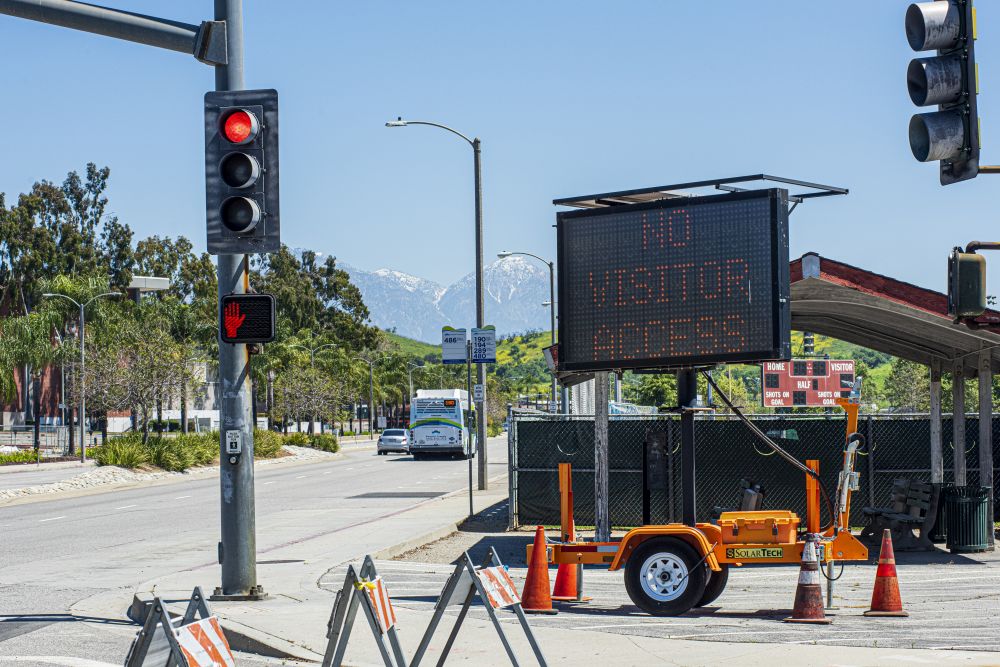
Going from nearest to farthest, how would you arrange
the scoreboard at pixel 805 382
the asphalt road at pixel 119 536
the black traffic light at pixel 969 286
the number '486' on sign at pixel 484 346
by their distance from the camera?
1. the black traffic light at pixel 969 286
2. the asphalt road at pixel 119 536
3. the number '486' on sign at pixel 484 346
4. the scoreboard at pixel 805 382

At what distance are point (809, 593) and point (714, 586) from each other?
1450 millimetres

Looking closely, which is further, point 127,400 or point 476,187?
point 127,400

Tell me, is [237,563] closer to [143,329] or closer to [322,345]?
[143,329]

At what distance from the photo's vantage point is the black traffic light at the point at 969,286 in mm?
7492

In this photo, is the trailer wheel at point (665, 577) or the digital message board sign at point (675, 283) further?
the digital message board sign at point (675, 283)

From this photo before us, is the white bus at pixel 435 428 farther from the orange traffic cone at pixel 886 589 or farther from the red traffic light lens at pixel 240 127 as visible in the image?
the orange traffic cone at pixel 886 589

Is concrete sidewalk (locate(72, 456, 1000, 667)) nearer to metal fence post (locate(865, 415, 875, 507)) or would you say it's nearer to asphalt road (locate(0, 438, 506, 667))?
asphalt road (locate(0, 438, 506, 667))

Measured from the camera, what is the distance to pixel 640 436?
19.2 m

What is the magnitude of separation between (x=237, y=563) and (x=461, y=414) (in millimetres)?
46623

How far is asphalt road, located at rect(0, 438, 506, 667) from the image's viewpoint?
10281 millimetres

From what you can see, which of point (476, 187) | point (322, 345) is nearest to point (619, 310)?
point (476, 187)

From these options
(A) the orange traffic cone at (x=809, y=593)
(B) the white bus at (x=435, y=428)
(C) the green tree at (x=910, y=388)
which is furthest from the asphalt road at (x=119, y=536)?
(C) the green tree at (x=910, y=388)

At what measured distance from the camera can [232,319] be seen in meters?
11.1

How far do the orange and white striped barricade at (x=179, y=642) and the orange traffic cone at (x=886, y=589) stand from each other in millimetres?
6876
